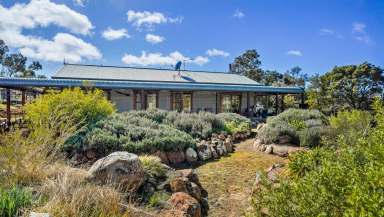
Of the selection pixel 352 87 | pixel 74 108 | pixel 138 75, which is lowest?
pixel 74 108

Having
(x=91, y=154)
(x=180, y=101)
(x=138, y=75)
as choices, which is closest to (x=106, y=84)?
(x=138, y=75)

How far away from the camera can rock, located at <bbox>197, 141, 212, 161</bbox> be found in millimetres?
8781

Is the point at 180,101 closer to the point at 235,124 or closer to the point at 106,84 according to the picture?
the point at 106,84

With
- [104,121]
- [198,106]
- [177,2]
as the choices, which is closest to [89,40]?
[198,106]

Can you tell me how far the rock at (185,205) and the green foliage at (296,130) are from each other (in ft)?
21.2

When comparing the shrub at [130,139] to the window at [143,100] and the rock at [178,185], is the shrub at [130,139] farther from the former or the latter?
the window at [143,100]

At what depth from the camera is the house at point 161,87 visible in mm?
15688

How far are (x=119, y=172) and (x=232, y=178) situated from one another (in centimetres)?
320

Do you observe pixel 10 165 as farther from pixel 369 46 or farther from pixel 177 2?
pixel 369 46

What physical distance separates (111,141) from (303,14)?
7.94 metres

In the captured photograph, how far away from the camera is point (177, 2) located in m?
12.0

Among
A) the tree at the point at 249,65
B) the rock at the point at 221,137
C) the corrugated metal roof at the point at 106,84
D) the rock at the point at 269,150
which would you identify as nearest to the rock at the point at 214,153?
the rock at the point at 221,137

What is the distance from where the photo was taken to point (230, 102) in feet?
73.6

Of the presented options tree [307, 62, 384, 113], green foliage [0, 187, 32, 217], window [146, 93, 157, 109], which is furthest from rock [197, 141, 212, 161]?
tree [307, 62, 384, 113]
